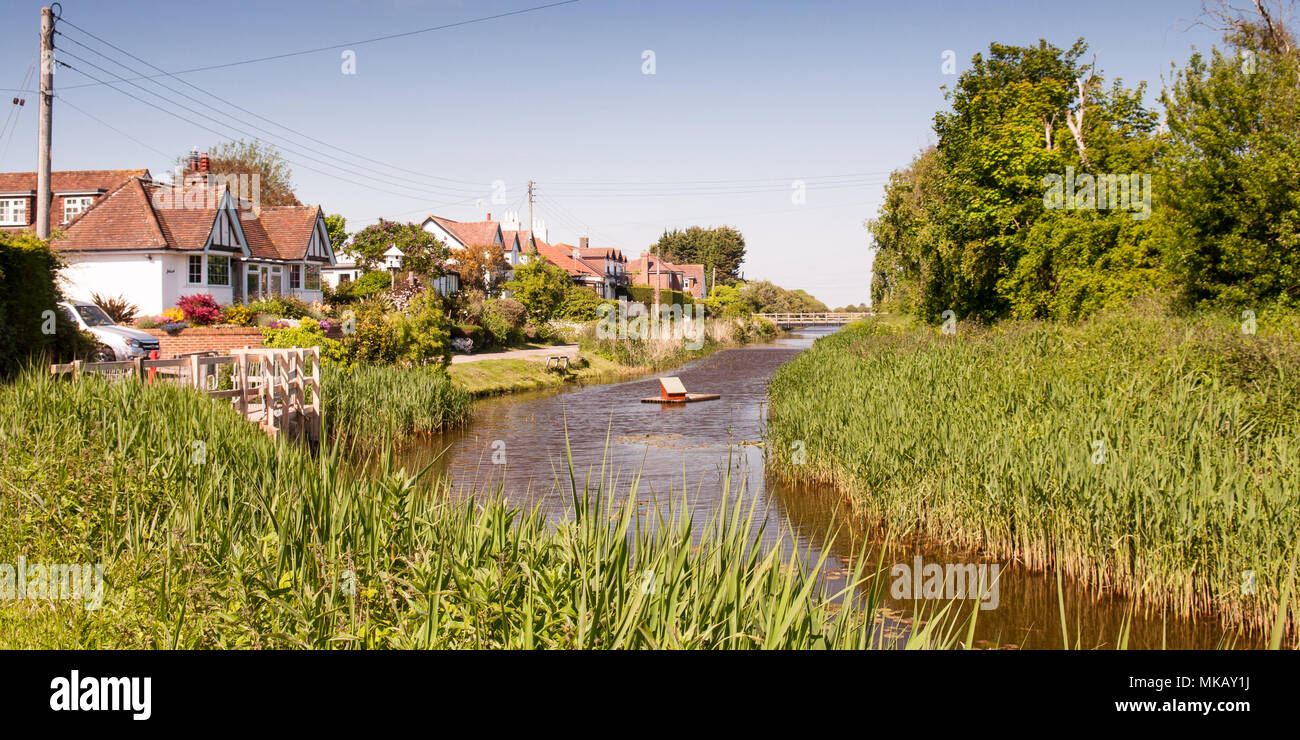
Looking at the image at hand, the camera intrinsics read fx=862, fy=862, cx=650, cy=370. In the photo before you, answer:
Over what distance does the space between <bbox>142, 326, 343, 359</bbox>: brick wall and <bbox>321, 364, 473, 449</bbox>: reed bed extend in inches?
230

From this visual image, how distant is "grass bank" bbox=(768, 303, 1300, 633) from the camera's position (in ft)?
26.9

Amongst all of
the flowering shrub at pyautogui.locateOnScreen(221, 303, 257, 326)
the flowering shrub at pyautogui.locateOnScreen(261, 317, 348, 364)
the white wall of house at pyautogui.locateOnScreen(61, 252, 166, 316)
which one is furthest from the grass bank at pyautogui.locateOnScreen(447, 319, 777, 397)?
the white wall of house at pyautogui.locateOnScreen(61, 252, 166, 316)

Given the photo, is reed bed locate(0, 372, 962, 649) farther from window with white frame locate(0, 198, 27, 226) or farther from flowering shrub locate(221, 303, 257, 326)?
window with white frame locate(0, 198, 27, 226)

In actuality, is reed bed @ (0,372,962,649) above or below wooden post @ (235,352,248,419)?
below

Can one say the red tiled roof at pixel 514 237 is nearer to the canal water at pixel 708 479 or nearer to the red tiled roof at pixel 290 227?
the red tiled roof at pixel 290 227

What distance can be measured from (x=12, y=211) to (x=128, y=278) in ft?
39.4

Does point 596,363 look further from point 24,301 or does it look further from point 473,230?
point 473,230

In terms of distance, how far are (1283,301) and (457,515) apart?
61.6 ft

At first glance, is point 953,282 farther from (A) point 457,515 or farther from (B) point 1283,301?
(A) point 457,515

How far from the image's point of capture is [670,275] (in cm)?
11031

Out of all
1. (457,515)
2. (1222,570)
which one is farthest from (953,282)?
(457,515)

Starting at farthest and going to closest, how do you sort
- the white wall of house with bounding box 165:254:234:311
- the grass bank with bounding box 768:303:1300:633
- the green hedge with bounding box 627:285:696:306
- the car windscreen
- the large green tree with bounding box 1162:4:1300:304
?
the green hedge with bounding box 627:285:696:306, the white wall of house with bounding box 165:254:234:311, the car windscreen, the large green tree with bounding box 1162:4:1300:304, the grass bank with bounding box 768:303:1300:633

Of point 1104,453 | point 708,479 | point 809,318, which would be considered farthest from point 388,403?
point 809,318

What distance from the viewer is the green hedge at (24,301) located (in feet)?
47.8
